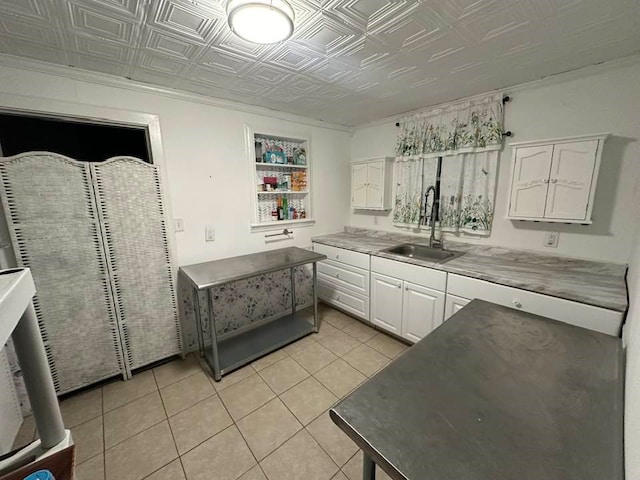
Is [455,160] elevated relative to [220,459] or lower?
elevated

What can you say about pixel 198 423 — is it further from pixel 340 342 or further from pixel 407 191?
pixel 407 191

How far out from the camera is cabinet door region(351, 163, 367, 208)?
3.10 meters

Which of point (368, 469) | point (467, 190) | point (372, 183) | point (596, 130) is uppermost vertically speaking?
point (596, 130)

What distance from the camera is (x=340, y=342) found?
8.10 feet

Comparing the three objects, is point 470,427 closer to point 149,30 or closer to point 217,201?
point 149,30

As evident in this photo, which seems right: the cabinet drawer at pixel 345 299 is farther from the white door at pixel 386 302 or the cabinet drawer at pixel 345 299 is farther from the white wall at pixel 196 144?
the white wall at pixel 196 144

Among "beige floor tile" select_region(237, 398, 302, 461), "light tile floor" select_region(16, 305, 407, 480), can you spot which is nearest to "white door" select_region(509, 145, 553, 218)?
"light tile floor" select_region(16, 305, 407, 480)

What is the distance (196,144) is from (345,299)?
2139mm

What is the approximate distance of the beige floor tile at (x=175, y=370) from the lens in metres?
2.00

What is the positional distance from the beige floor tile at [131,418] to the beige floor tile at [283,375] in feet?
2.36

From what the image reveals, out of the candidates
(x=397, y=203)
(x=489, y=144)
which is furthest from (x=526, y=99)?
(x=397, y=203)

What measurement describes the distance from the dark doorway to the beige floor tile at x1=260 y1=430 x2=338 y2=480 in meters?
Answer: 2.23

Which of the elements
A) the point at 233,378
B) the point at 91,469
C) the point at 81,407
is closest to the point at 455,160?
the point at 233,378

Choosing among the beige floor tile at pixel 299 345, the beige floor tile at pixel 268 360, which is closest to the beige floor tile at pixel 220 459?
the beige floor tile at pixel 268 360
